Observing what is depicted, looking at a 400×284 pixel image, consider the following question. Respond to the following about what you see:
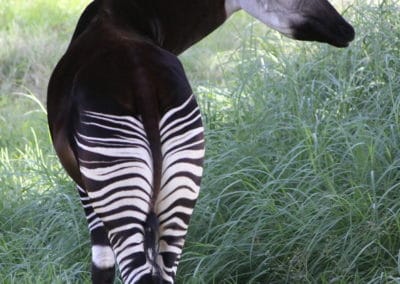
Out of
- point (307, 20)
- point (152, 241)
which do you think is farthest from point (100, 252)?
point (307, 20)

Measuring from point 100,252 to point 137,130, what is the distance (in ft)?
1.91

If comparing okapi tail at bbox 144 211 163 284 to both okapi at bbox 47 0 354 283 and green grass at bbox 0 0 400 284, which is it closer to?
okapi at bbox 47 0 354 283

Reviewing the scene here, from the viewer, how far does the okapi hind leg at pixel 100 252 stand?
127 inches

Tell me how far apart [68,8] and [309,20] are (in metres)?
4.45

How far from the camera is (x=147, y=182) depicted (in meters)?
2.80

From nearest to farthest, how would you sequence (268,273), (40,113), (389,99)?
(268,273)
(389,99)
(40,113)

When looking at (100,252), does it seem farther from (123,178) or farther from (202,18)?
(202,18)

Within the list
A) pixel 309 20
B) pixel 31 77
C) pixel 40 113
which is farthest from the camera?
pixel 31 77

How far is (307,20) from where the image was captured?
2.99 m

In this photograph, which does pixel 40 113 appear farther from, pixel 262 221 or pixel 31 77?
pixel 262 221

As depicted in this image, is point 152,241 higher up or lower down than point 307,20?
lower down

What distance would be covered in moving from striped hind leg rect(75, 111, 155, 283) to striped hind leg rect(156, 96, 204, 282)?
0.06m

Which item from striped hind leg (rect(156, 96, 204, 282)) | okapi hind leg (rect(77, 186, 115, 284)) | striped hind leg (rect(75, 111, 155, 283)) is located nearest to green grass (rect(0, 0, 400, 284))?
okapi hind leg (rect(77, 186, 115, 284))

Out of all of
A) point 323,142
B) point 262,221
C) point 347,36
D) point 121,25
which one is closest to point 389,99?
point 323,142
